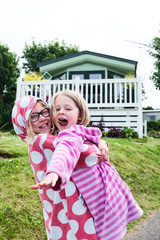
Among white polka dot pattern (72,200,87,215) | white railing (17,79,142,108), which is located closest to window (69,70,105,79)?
white railing (17,79,142,108)

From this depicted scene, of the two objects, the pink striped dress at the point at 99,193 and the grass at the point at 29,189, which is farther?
the grass at the point at 29,189

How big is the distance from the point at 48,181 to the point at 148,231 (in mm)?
2573

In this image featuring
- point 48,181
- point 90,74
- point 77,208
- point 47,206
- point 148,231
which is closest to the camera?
point 48,181

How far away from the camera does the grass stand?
237cm

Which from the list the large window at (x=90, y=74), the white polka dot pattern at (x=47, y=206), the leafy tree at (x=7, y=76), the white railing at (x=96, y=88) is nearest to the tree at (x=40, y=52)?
the leafy tree at (x=7, y=76)

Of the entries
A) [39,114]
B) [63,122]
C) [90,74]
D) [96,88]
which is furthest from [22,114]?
[90,74]

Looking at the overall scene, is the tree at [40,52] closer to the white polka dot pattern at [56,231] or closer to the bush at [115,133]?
the bush at [115,133]

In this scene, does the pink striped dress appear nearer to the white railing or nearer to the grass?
the grass

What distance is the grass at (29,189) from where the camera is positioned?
2.37 metres

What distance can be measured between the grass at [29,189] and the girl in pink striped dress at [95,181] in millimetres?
1324

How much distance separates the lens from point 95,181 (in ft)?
4.36

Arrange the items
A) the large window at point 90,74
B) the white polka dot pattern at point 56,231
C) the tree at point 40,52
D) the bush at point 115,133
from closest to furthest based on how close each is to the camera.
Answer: the white polka dot pattern at point 56,231
the bush at point 115,133
the large window at point 90,74
the tree at point 40,52

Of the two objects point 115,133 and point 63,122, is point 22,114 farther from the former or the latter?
point 115,133

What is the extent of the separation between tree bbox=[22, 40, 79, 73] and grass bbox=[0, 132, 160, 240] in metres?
24.7
